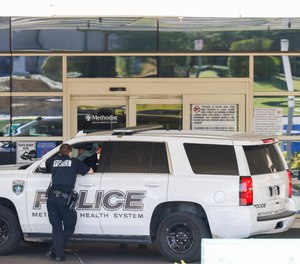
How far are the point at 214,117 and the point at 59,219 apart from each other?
5.68m

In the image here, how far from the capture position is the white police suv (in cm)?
1141

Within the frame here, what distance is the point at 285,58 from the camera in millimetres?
16078

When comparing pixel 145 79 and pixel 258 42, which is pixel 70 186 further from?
pixel 258 42

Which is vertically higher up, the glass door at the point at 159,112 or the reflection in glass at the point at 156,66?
the reflection in glass at the point at 156,66

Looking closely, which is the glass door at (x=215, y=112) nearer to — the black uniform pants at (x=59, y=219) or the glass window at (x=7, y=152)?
the glass window at (x=7, y=152)

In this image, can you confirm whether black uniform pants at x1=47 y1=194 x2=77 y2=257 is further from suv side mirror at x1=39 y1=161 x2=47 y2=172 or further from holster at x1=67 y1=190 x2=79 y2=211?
suv side mirror at x1=39 y1=161 x2=47 y2=172

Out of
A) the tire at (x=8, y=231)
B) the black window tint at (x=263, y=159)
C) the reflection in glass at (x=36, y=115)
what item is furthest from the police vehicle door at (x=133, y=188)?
the reflection in glass at (x=36, y=115)

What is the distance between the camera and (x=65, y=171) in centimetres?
1148

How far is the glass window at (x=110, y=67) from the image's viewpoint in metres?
16.1

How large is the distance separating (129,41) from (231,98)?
7.84ft

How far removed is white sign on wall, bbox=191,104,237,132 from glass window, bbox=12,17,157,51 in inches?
64.0

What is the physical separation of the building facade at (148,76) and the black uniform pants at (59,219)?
482 centimetres

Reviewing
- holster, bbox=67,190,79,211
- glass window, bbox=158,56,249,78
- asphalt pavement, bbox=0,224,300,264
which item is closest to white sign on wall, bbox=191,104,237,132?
glass window, bbox=158,56,249,78
